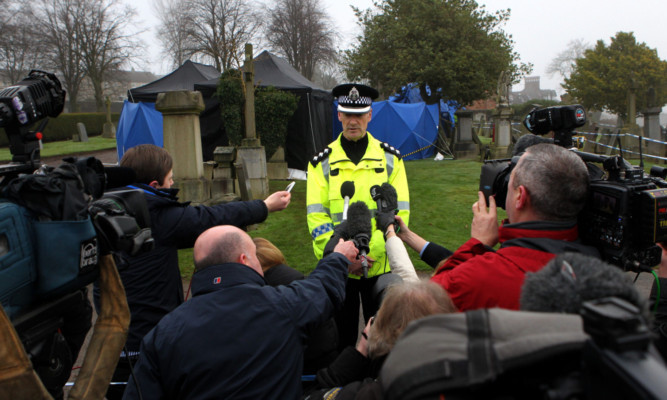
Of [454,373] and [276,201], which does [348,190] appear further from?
[454,373]

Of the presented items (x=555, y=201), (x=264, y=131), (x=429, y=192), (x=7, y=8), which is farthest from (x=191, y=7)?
(x=555, y=201)

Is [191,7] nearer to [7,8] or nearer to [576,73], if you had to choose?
[7,8]

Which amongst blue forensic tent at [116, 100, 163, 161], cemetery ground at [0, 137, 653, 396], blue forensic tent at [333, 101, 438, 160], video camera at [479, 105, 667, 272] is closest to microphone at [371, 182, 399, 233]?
video camera at [479, 105, 667, 272]

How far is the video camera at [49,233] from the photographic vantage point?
1383 millimetres

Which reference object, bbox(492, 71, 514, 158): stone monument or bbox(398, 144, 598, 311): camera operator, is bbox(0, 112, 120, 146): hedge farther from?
bbox(398, 144, 598, 311): camera operator

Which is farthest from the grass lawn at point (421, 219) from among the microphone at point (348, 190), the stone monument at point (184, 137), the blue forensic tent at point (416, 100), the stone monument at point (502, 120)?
the blue forensic tent at point (416, 100)

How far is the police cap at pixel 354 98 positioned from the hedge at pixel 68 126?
24928 mm

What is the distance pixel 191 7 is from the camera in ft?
104

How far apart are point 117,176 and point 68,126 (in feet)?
94.4

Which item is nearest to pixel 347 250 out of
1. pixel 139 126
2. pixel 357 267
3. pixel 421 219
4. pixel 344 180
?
pixel 357 267

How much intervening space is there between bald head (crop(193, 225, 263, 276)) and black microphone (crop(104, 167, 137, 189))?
0.47 m

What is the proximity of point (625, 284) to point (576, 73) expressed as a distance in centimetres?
2999

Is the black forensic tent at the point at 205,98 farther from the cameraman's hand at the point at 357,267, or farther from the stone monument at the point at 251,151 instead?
the cameraman's hand at the point at 357,267

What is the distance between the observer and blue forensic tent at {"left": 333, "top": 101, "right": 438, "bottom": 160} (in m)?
17.5
